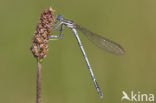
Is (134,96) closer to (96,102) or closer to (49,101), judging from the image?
(96,102)

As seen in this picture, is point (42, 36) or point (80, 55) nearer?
point (42, 36)

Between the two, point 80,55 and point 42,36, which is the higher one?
point 42,36

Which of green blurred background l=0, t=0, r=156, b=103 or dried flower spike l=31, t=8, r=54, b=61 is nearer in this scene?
dried flower spike l=31, t=8, r=54, b=61

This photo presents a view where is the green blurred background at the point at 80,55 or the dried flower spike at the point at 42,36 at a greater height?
the dried flower spike at the point at 42,36

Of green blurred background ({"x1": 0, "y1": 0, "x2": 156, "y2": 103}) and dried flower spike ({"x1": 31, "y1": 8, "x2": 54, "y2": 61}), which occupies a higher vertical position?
dried flower spike ({"x1": 31, "y1": 8, "x2": 54, "y2": 61})
